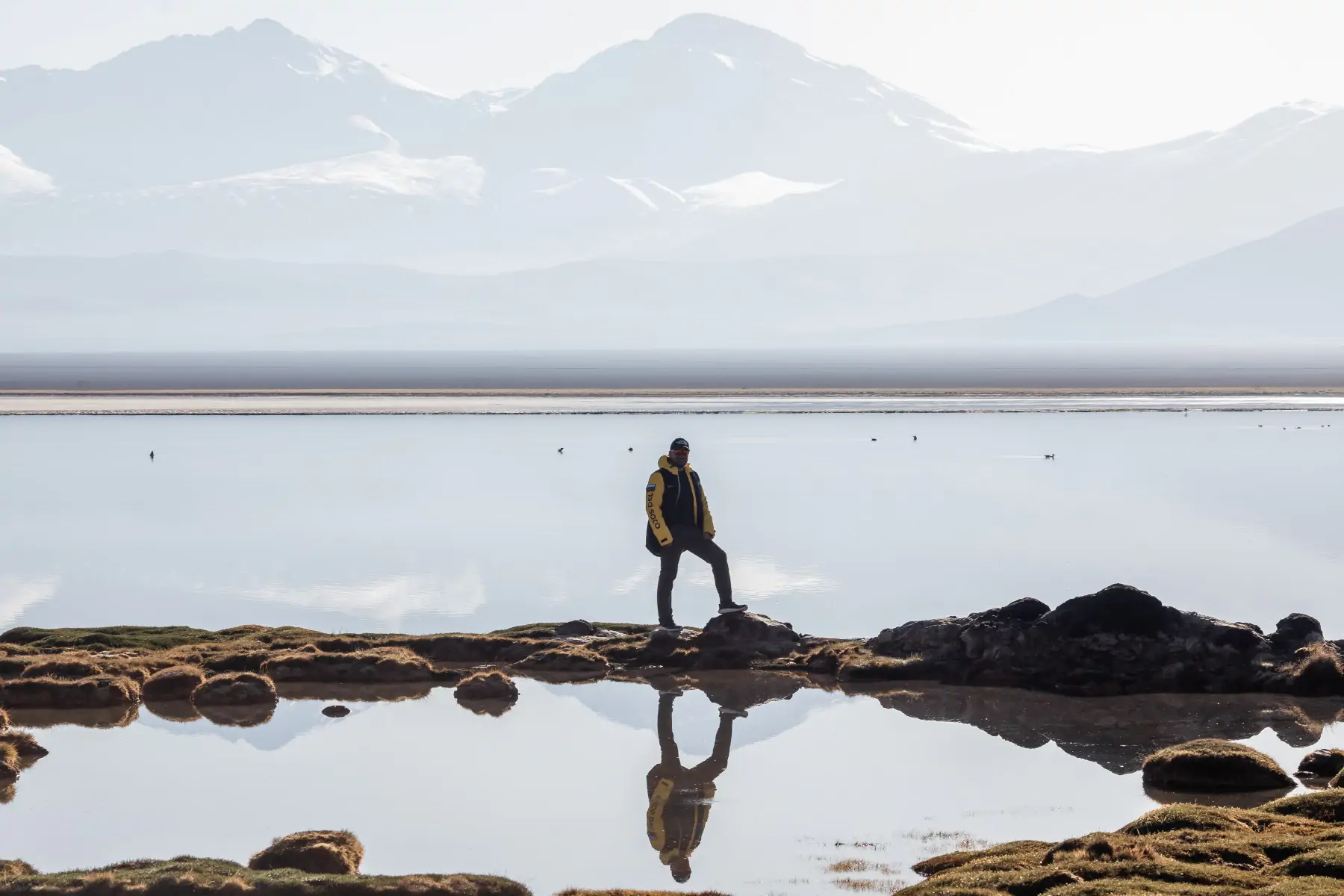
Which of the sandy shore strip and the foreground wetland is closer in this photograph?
the foreground wetland

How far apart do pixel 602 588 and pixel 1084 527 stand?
59.0 ft

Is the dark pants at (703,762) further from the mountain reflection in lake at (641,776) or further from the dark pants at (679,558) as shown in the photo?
the dark pants at (679,558)

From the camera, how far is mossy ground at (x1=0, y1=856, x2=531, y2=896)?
1409 centimetres

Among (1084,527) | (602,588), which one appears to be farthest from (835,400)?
(602,588)

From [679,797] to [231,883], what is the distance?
585 cm

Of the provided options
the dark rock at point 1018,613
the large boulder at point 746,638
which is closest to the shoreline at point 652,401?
the large boulder at point 746,638

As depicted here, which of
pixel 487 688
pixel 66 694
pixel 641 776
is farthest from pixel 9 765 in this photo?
pixel 641 776

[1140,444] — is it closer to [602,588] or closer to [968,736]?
[602,588]

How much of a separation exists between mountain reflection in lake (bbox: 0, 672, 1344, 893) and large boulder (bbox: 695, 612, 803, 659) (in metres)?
1.12

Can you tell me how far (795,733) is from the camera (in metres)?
21.5

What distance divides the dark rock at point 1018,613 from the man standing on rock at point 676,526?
4.04 metres

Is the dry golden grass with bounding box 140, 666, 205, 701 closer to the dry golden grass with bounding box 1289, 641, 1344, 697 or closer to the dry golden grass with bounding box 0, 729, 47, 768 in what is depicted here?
the dry golden grass with bounding box 0, 729, 47, 768

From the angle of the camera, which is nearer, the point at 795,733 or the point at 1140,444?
the point at 795,733

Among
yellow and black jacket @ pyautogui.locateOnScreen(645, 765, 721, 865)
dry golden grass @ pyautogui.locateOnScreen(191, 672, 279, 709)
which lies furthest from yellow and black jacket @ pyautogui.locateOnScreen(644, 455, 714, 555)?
yellow and black jacket @ pyautogui.locateOnScreen(645, 765, 721, 865)
